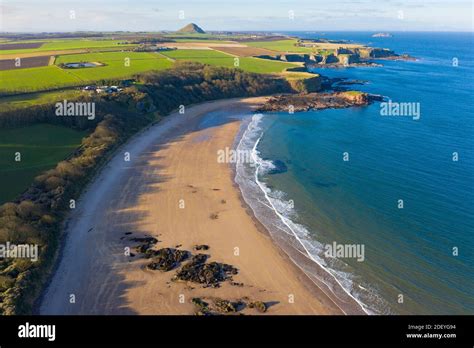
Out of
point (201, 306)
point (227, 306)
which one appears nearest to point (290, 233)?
point (227, 306)

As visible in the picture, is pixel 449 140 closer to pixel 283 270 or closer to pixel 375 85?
pixel 283 270

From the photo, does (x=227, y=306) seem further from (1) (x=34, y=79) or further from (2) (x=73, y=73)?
(2) (x=73, y=73)

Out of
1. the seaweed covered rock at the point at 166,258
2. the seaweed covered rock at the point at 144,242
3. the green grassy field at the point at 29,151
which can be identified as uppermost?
the green grassy field at the point at 29,151

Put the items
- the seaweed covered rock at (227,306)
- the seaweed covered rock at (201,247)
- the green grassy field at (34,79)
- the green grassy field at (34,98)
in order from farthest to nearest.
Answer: the green grassy field at (34,79) < the green grassy field at (34,98) < the seaweed covered rock at (201,247) < the seaweed covered rock at (227,306)

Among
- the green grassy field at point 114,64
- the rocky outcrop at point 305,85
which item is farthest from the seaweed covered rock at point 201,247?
the rocky outcrop at point 305,85

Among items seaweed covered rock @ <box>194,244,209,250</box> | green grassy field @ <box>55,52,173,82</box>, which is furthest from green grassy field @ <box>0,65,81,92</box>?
seaweed covered rock @ <box>194,244,209,250</box>

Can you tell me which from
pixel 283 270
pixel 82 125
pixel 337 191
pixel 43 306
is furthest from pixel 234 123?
pixel 43 306

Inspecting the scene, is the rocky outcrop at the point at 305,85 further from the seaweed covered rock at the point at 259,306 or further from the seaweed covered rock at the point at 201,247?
the seaweed covered rock at the point at 259,306
